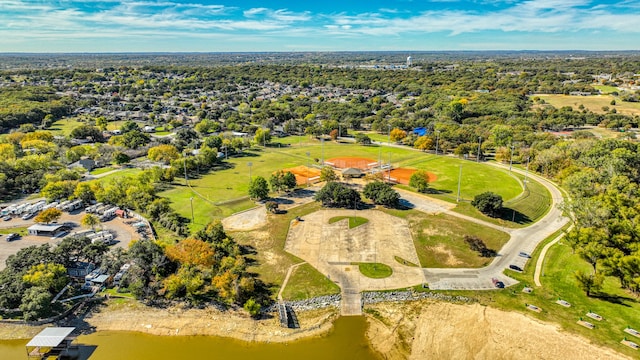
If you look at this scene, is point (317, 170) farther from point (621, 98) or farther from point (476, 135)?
point (621, 98)

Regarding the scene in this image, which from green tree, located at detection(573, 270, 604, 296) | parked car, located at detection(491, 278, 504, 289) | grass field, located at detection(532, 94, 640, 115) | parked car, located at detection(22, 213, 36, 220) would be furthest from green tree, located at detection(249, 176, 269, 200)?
grass field, located at detection(532, 94, 640, 115)

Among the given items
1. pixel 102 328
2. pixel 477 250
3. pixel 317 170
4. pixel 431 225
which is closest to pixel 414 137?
pixel 317 170

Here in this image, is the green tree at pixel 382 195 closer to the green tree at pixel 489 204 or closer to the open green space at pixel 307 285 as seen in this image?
the green tree at pixel 489 204

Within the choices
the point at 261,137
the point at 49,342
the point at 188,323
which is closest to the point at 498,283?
the point at 188,323

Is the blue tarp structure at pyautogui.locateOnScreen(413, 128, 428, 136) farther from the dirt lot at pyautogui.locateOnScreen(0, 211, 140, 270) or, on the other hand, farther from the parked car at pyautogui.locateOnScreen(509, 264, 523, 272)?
the dirt lot at pyautogui.locateOnScreen(0, 211, 140, 270)

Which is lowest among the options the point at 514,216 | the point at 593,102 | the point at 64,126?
the point at 514,216

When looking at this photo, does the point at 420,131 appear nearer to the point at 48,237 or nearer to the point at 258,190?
the point at 258,190
